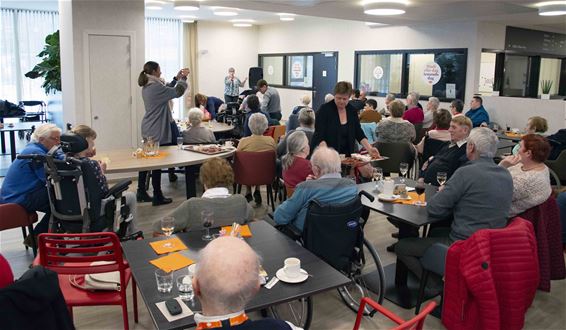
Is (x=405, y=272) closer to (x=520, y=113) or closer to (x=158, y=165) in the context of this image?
(x=158, y=165)

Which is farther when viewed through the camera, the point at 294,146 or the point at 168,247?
the point at 294,146

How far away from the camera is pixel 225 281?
1415 mm

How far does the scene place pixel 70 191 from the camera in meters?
3.44

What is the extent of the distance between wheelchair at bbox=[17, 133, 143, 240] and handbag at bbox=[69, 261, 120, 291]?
0.71 m

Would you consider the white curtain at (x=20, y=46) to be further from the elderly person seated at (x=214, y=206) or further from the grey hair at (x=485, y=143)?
the grey hair at (x=485, y=143)

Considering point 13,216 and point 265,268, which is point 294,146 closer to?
point 265,268

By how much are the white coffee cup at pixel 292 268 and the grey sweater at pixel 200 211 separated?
760 mm

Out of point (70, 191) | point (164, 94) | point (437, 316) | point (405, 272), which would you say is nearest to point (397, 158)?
point (405, 272)

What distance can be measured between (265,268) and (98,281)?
97 cm

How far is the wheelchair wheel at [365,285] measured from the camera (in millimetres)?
3230

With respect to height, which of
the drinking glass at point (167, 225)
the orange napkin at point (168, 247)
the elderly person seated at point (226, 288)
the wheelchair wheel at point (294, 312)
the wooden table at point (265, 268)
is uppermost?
the elderly person seated at point (226, 288)

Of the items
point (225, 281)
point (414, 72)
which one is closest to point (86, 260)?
point (225, 281)

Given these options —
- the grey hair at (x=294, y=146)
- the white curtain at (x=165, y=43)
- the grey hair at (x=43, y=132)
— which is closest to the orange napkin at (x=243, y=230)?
the grey hair at (x=294, y=146)

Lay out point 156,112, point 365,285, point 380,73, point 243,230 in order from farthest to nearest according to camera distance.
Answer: point 380,73
point 156,112
point 365,285
point 243,230
